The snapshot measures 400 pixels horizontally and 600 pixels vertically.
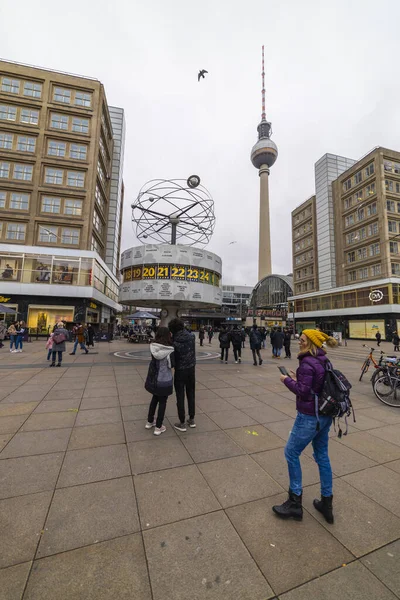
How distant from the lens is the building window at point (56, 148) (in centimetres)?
2896

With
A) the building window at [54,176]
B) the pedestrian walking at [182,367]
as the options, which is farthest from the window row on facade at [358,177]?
the pedestrian walking at [182,367]

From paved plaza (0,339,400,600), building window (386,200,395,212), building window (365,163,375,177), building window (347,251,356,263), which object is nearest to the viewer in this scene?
paved plaza (0,339,400,600)

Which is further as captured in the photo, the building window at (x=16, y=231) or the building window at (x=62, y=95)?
the building window at (x=62, y=95)

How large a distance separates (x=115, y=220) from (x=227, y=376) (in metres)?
40.4

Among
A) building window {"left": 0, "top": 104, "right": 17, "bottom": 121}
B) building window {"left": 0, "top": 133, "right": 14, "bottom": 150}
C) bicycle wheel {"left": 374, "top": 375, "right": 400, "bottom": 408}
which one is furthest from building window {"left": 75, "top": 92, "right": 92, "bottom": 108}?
bicycle wheel {"left": 374, "top": 375, "right": 400, "bottom": 408}

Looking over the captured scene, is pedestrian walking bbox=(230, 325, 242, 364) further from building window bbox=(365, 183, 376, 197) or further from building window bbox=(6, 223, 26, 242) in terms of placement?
building window bbox=(365, 183, 376, 197)

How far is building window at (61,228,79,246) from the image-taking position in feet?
92.5

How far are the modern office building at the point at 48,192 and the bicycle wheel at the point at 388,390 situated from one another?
2545 cm

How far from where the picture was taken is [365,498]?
10.4 ft

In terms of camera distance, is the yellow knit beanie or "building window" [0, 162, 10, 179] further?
"building window" [0, 162, 10, 179]

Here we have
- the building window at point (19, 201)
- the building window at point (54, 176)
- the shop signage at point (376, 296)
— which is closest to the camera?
the building window at point (19, 201)

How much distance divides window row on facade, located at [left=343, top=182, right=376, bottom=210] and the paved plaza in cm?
4728

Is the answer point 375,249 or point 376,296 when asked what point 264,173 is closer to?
point 375,249

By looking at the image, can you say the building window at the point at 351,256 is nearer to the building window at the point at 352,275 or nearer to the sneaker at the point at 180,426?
the building window at the point at 352,275
